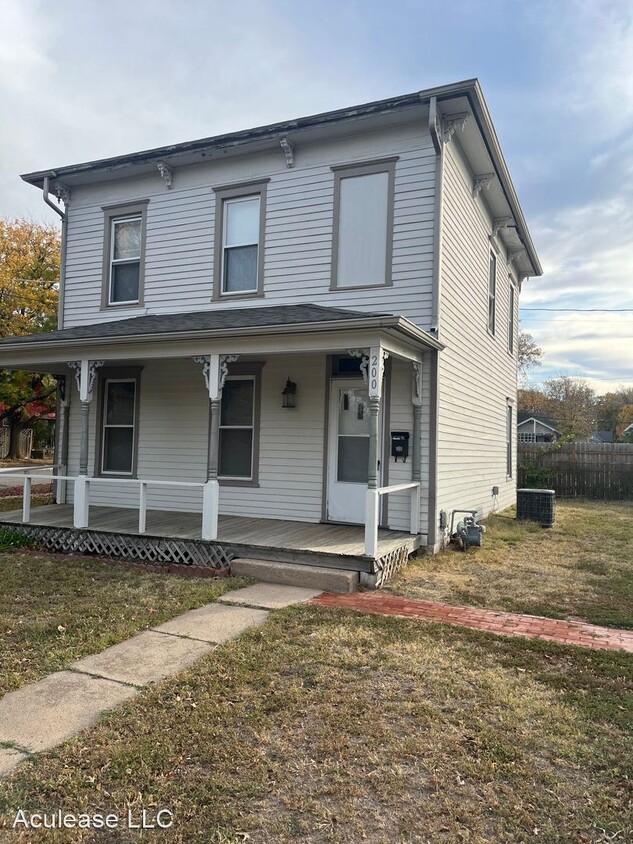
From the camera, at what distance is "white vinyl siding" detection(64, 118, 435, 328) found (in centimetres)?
765

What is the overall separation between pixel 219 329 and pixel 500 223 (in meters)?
7.03

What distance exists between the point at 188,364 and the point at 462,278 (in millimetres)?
4513

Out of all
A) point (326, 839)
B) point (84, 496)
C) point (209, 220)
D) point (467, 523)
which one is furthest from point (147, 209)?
point (326, 839)

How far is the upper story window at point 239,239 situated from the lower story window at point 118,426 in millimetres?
2372

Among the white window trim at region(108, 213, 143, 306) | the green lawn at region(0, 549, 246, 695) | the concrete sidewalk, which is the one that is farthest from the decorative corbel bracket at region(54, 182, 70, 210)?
the concrete sidewalk

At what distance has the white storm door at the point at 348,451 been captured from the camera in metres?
7.94

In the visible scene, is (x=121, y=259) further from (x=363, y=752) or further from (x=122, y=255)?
(x=363, y=752)

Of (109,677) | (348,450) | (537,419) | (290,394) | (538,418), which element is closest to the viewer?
(109,677)

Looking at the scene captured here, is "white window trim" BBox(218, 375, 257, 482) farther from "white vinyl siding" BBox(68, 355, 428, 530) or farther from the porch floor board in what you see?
the porch floor board

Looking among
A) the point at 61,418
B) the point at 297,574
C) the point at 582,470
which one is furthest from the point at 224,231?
the point at 582,470

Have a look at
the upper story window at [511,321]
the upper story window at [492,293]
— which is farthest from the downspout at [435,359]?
the upper story window at [511,321]

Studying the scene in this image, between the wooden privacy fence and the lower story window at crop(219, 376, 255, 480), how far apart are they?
9.80 metres

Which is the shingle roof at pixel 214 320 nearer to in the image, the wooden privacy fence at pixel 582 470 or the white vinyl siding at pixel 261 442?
the white vinyl siding at pixel 261 442

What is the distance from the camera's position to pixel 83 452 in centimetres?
776
